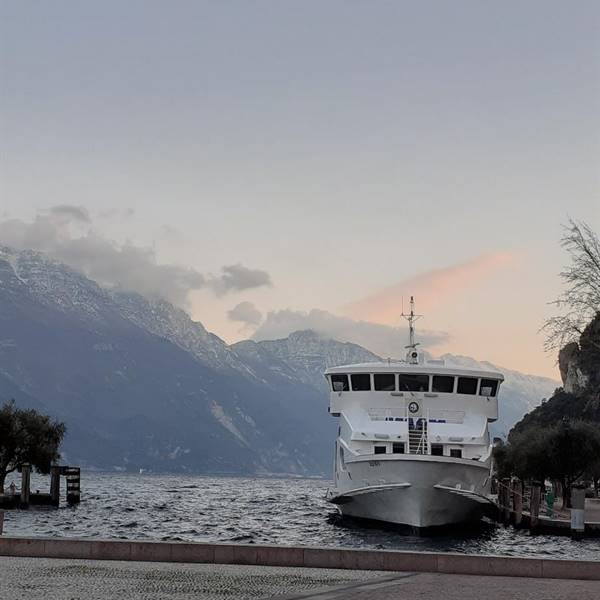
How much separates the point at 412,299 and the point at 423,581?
179 ft

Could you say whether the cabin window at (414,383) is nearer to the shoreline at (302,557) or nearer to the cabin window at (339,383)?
the cabin window at (339,383)

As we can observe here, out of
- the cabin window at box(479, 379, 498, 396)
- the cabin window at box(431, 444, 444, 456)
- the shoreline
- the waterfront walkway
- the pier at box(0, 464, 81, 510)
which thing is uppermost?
the cabin window at box(479, 379, 498, 396)

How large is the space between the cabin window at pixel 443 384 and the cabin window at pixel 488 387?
6.22 feet

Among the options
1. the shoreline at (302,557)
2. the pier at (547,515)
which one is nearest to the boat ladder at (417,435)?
the pier at (547,515)

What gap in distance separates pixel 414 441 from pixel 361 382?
17.4 feet

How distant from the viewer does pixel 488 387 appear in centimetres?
5484

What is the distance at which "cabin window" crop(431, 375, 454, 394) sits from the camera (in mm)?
53594

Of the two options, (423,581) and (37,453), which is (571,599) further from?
(37,453)

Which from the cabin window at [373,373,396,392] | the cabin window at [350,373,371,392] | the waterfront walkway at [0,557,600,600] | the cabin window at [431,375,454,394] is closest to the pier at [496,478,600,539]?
the cabin window at [431,375,454,394]

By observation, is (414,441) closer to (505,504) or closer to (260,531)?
(260,531)

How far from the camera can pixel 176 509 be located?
8481cm

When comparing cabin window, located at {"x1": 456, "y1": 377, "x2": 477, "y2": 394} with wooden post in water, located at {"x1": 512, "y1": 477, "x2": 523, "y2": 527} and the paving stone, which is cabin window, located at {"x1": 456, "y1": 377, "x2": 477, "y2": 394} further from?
the paving stone

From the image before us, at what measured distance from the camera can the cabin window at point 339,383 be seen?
182ft

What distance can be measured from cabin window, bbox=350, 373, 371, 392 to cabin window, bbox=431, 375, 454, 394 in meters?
3.54
